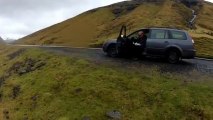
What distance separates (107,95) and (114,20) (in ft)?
208

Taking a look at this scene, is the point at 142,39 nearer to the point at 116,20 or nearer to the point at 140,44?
the point at 140,44

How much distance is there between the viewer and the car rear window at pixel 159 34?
95.8 ft

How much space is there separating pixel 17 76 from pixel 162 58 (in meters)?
11.0

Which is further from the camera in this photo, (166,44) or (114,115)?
(166,44)

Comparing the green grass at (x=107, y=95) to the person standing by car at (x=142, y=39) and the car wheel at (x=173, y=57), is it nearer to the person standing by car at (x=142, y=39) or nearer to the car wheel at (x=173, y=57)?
the car wheel at (x=173, y=57)

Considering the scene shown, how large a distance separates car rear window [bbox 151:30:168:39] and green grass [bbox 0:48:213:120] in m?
3.55

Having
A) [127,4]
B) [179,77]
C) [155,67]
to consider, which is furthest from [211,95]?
[127,4]

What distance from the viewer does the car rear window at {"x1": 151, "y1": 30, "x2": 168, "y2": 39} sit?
95.8 ft

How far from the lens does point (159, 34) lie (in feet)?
96.1

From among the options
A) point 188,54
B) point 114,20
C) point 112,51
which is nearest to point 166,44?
point 188,54

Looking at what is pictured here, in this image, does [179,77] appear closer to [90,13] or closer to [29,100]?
[29,100]

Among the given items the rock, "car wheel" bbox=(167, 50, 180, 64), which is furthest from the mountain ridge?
the rock

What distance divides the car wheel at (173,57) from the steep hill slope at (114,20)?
3637 centimetres

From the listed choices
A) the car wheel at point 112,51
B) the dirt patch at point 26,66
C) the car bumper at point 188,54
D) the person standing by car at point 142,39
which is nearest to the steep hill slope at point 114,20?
the dirt patch at point 26,66
